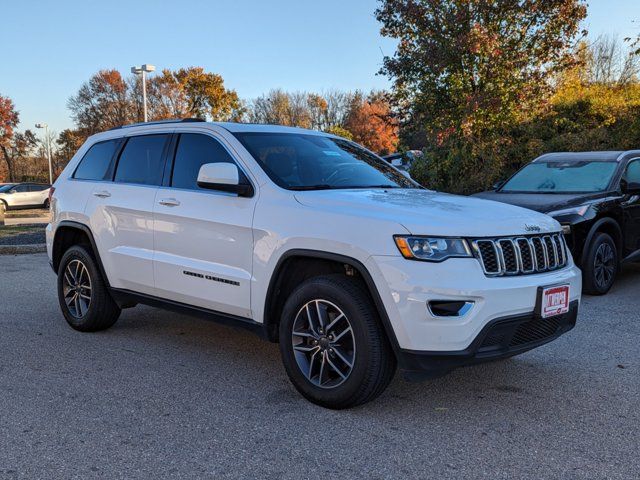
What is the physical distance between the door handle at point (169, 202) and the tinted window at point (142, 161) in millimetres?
260

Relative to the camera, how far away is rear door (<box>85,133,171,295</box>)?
468cm

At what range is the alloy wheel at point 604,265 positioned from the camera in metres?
6.88

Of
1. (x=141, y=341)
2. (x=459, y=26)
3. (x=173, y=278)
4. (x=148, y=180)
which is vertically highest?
(x=459, y=26)

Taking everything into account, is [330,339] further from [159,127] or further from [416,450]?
[159,127]

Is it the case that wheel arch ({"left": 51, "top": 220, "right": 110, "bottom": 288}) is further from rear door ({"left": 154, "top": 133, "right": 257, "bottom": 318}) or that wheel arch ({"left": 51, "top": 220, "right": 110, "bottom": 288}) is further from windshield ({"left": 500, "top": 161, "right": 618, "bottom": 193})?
windshield ({"left": 500, "top": 161, "right": 618, "bottom": 193})

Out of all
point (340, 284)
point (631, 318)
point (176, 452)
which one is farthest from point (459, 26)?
point (176, 452)

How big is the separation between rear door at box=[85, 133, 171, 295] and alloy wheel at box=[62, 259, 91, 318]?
427 mm

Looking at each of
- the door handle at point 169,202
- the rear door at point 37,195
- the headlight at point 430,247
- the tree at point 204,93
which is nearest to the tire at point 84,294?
the door handle at point 169,202

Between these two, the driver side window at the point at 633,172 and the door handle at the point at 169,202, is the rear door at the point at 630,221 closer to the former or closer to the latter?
the driver side window at the point at 633,172

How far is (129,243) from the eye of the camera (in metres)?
4.82

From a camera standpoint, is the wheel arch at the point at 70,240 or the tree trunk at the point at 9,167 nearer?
the wheel arch at the point at 70,240

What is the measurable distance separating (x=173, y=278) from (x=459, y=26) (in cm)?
1260

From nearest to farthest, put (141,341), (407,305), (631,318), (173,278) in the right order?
(407,305), (173,278), (141,341), (631,318)

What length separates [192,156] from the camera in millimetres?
4598
